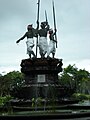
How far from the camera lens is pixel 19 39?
80.4ft

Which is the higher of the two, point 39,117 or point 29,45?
point 29,45

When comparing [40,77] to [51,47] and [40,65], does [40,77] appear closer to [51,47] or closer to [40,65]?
[40,65]

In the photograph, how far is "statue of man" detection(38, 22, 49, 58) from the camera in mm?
23734

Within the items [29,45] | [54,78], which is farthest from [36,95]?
[29,45]

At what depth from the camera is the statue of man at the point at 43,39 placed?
2373 cm

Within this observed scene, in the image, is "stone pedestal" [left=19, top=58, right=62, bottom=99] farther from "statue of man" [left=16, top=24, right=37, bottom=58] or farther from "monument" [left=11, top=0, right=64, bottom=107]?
"statue of man" [left=16, top=24, right=37, bottom=58]

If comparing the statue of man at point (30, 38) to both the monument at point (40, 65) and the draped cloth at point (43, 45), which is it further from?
the draped cloth at point (43, 45)

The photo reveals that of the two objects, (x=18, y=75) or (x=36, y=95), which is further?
(x=18, y=75)

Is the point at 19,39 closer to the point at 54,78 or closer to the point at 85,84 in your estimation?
the point at 54,78

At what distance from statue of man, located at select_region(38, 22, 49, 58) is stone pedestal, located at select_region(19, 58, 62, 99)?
103 centimetres

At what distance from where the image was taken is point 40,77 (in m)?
23.8

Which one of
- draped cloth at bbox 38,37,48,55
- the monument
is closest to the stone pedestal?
the monument

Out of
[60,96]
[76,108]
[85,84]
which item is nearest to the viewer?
[76,108]

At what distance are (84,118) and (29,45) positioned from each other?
13.5 metres
